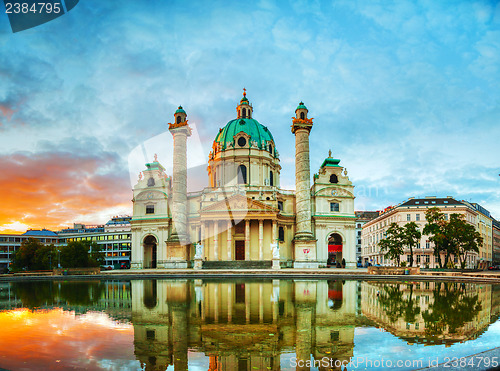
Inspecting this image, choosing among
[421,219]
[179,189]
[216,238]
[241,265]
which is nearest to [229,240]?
[216,238]

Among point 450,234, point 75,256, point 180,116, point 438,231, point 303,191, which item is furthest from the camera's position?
point 180,116

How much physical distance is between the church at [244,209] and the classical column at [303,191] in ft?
0.51

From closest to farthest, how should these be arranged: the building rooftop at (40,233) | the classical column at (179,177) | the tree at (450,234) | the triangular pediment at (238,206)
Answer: the tree at (450,234) → the triangular pediment at (238,206) → the classical column at (179,177) → the building rooftop at (40,233)

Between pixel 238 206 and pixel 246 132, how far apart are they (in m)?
18.8

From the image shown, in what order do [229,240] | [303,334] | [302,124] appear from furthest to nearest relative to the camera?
[229,240]
[302,124]
[303,334]

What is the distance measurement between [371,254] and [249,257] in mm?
51994

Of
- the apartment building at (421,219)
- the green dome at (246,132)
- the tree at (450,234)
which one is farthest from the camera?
the apartment building at (421,219)

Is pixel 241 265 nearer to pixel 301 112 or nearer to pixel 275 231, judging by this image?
pixel 275 231

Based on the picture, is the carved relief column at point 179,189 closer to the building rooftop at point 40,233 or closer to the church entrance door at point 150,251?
the church entrance door at point 150,251

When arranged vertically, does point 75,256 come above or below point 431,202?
below

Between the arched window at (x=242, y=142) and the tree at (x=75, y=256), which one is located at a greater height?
the arched window at (x=242, y=142)

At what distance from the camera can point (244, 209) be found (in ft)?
204

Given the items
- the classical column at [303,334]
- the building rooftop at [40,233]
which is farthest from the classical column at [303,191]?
the building rooftop at [40,233]

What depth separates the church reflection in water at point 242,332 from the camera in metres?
8.73
